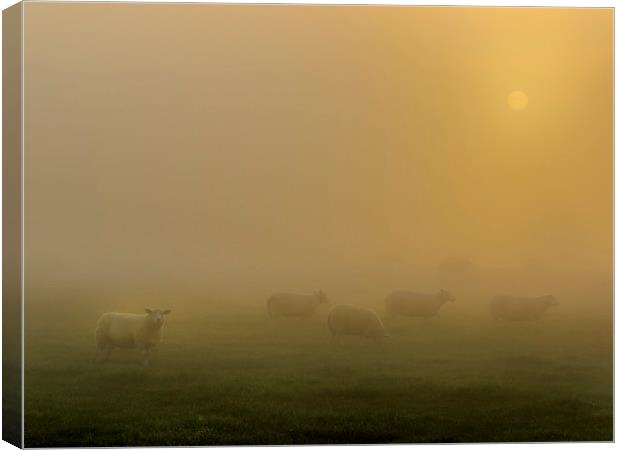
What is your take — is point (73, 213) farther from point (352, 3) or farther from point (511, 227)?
point (511, 227)

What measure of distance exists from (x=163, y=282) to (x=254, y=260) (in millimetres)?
738

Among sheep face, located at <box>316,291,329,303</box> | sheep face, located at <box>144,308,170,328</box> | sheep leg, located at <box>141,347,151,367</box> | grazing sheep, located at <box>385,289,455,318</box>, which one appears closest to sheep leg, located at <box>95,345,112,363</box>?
sheep leg, located at <box>141,347,151,367</box>

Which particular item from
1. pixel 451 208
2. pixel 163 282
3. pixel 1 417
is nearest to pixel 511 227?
pixel 451 208

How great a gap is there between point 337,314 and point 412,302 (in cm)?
61

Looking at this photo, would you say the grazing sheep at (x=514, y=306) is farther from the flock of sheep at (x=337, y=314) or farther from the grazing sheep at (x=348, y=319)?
the grazing sheep at (x=348, y=319)

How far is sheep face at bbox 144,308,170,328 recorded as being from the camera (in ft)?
37.4

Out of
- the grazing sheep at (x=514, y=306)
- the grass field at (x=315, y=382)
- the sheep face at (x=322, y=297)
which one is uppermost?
the sheep face at (x=322, y=297)

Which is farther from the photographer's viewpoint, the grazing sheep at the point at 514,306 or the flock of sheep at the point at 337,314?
the grazing sheep at the point at 514,306

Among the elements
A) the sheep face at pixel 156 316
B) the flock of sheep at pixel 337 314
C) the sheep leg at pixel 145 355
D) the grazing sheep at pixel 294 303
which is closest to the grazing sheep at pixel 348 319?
the flock of sheep at pixel 337 314

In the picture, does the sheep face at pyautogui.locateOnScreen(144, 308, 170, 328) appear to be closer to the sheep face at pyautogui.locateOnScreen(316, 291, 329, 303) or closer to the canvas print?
the canvas print

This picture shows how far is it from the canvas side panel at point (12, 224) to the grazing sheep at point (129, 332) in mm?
639

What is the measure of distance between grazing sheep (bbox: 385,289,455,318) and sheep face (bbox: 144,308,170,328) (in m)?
1.79

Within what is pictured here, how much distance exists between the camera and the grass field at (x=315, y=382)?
37.1 ft

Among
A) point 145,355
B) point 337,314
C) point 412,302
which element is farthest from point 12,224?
point 412,302
